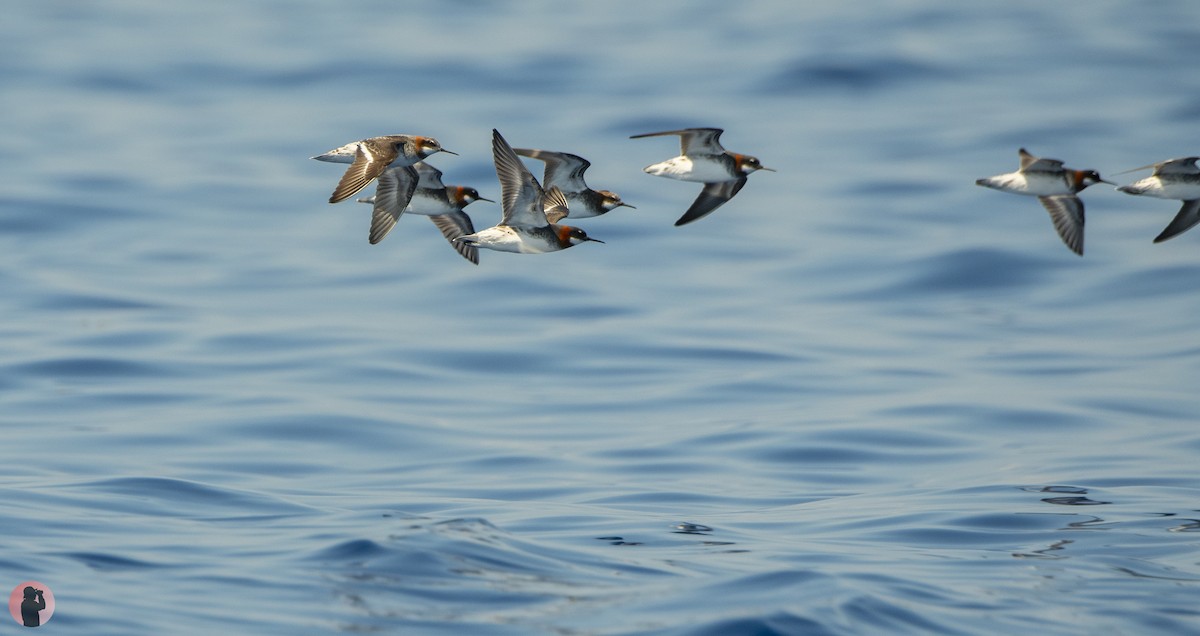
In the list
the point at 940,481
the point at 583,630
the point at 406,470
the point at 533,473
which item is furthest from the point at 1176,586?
the point at 406,470

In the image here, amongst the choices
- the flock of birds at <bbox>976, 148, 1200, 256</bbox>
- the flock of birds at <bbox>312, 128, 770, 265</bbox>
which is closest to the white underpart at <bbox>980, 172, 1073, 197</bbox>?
the flock of birds at <bbox>976, 148, 1200, 256</bbox>

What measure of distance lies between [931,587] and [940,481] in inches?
220

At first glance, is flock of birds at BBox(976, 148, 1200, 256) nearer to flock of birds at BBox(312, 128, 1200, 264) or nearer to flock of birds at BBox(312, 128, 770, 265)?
flock of birds at BBox(312, 128, 1200, 264)

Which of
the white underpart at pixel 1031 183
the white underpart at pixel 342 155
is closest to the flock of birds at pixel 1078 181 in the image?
the white underpart at pixel 1031 183

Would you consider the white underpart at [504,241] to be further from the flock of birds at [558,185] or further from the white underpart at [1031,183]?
the white underpart at [1031,183]

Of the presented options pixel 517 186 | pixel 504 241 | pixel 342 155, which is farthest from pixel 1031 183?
pixel 342 155

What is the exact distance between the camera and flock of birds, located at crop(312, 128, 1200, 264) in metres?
14.5

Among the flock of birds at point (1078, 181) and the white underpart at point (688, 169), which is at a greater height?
the white underpart at point (688, 169)

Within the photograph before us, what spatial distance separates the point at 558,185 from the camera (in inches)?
623

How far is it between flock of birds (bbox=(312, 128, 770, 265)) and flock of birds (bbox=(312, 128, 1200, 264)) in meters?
0.01

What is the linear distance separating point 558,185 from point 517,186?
1415mm

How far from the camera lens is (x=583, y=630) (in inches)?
610

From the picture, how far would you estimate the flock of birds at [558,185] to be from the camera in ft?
47.4

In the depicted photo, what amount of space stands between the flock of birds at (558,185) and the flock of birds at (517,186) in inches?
0.4
